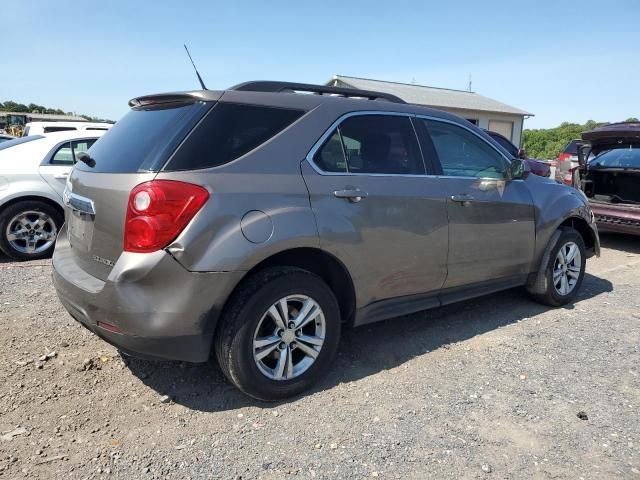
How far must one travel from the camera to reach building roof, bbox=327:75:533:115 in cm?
2575

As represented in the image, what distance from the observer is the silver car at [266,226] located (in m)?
2.70

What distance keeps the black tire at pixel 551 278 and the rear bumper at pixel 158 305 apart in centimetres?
311

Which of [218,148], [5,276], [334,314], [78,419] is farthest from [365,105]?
[5,276]

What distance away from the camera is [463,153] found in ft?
13.6

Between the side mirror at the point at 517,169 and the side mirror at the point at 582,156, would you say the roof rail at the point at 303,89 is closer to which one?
the side mirror at the point at 517,169

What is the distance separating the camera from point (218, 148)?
9.47 feet

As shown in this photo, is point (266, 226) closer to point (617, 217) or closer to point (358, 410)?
point (358, 410)

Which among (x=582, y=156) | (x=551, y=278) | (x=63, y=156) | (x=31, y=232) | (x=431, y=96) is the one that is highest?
(x=431, y=96)

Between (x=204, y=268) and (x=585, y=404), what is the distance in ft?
7.99

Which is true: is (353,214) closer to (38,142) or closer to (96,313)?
(96,313)

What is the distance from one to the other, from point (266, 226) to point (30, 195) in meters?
4.65

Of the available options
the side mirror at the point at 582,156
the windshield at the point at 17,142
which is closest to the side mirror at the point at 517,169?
the side mirror at the point at 582,156

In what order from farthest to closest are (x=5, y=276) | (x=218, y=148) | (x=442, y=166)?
(x=5, y=276) → (x=442, y=166) → (x=218, y=148)

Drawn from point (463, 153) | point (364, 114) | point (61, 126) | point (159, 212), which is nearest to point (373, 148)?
point (364, 114)
